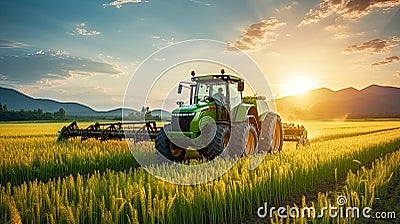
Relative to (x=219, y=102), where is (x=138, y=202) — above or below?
below

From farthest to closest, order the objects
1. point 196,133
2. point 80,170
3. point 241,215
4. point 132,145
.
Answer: point 132,145 → point 80,170 → point 196,133 → point 241,215

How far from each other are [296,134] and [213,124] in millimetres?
5962

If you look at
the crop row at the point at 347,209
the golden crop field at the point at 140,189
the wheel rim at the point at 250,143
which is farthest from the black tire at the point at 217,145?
the crop row at the point at 347,209

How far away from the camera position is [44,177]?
9523 mm

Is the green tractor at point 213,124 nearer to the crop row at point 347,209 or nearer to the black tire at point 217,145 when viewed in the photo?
the black tire at point 217,145

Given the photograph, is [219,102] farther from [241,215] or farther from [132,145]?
[241,215]

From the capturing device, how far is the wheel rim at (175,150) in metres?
10.1

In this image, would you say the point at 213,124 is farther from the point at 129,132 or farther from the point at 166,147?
the point at 129,132

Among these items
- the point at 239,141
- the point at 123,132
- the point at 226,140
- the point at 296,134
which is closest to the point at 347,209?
the point at 239,141

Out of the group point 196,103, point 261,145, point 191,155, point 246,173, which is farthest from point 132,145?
point 246,173

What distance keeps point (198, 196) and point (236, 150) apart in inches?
176

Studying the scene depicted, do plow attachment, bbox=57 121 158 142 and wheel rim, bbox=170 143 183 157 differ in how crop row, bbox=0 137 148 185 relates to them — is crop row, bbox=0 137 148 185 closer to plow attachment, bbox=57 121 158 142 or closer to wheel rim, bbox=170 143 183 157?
plow attachment, bbox=57 121 158 142

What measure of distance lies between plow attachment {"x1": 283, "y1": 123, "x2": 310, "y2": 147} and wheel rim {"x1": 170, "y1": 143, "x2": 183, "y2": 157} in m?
5.56

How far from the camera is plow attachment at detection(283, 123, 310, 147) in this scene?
47.2 feet
